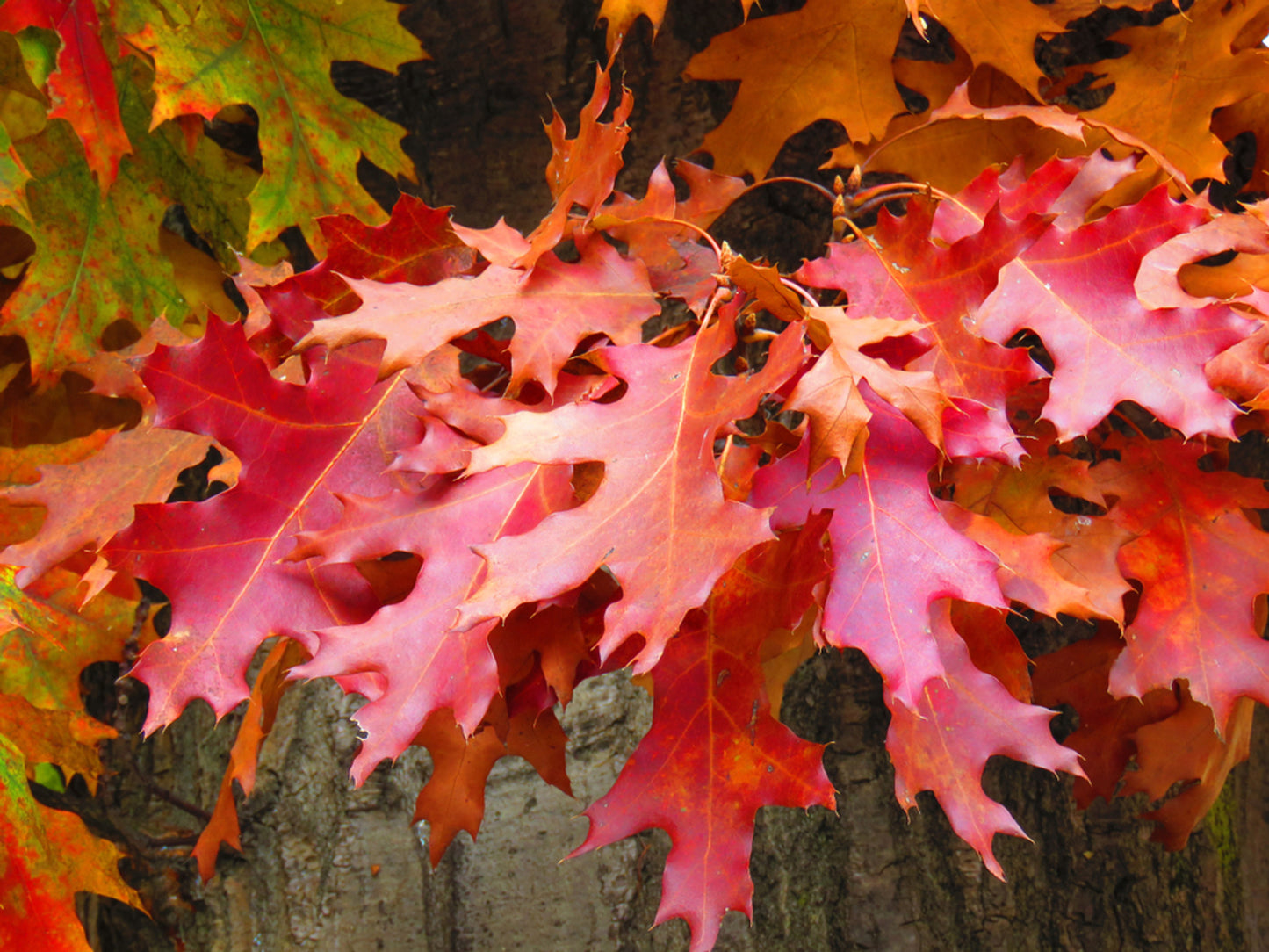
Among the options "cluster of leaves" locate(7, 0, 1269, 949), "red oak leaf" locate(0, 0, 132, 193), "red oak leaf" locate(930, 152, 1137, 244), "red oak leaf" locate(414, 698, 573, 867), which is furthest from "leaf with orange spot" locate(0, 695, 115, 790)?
"red oak leaf" locate(930, 152, 1137, 244)

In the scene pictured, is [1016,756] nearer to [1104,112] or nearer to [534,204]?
[1104,112]

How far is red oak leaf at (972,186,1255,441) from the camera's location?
0.65m

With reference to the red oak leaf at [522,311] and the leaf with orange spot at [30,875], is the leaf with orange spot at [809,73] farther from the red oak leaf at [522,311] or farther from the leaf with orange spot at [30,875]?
the leaf with orange spot at [30,875]

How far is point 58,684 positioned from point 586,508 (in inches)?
30.3

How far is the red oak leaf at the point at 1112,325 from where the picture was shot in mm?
645

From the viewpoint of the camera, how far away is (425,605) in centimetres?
61

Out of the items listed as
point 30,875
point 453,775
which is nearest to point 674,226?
point 453,775

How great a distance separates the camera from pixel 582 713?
44.3 inches

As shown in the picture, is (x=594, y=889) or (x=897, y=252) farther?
(x=594, y=889)

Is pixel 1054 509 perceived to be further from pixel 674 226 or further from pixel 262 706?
pixel 262 706

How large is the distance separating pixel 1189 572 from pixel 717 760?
44cm

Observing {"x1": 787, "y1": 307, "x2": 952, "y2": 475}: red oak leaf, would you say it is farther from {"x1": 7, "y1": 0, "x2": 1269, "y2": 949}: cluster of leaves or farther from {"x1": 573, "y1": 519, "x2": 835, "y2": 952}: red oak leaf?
{"x1": 573, "y1": 519, "x2": 835, "y2": 952}: red oak leaf

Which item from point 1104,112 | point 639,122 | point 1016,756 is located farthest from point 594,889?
point 1104,112

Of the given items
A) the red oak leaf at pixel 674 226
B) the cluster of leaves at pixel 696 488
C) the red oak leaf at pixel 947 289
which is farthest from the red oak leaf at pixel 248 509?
the red oak leaf at pixel 947 289
